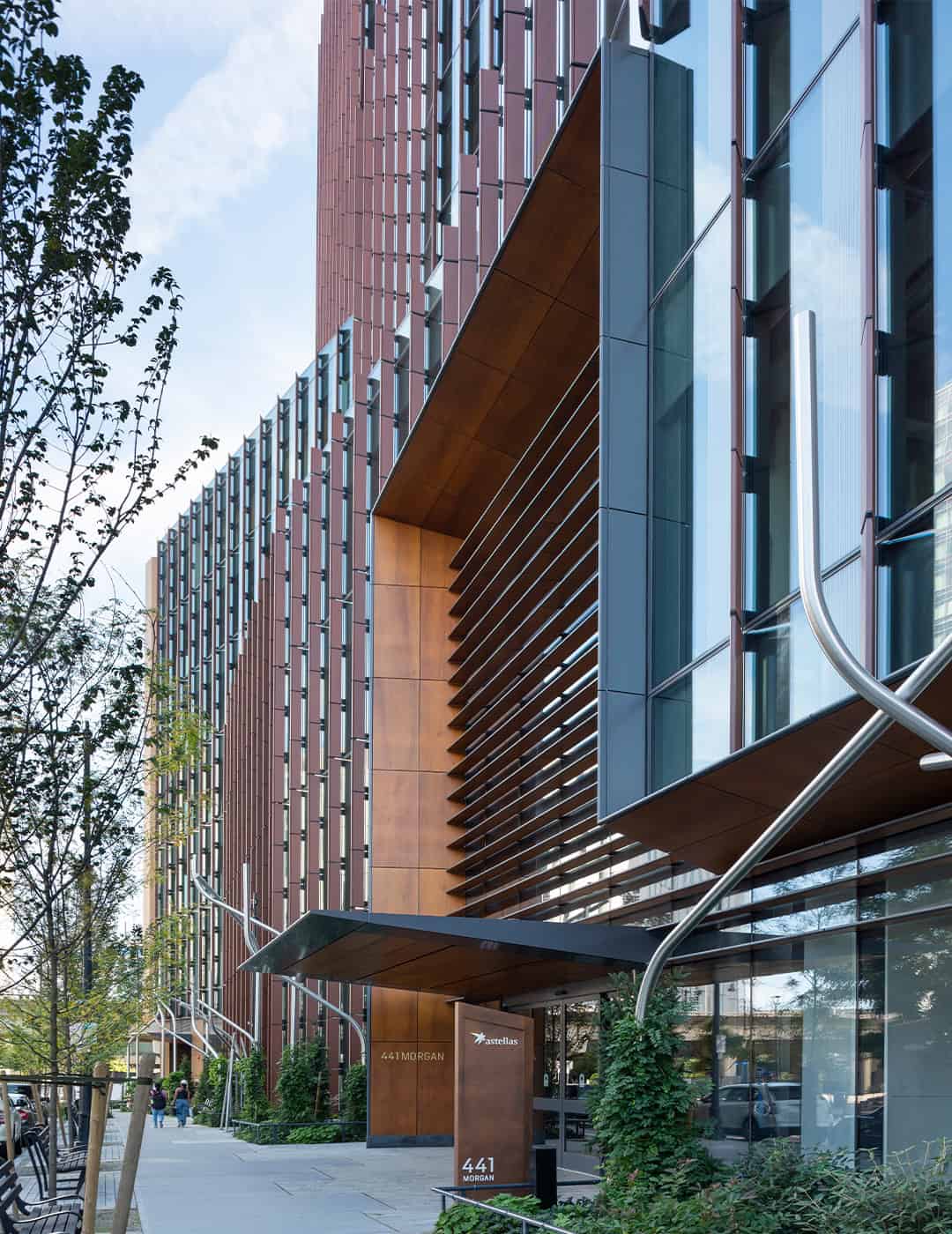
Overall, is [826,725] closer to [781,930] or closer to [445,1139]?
[781,930]

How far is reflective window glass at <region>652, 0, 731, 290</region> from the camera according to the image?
16094 mm

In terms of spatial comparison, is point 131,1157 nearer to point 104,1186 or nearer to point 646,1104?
point 646,1104

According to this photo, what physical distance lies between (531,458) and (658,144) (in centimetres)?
1114

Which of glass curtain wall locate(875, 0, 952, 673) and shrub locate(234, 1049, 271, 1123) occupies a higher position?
glass curtain wall locate(875, 0, 952, 673)

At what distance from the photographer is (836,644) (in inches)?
318

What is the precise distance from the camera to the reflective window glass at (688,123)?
16.1 meters

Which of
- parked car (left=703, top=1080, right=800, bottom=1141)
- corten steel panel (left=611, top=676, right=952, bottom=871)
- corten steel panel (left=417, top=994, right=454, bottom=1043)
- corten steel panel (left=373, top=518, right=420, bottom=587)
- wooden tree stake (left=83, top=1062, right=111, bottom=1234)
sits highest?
corten steel panel (left=373, top=518, right=420, bottom=587)

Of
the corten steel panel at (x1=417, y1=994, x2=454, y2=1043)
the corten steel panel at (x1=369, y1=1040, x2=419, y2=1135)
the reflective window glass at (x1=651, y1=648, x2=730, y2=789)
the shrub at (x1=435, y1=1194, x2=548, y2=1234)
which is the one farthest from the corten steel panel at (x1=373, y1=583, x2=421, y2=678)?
the shrub at (x1=435, y1=1194, x2=548, y2=1234)

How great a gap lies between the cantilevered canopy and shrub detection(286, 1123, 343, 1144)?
11145mm

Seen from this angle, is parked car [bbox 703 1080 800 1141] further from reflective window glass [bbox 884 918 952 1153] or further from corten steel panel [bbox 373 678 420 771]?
corten steel panel [bbox 373 678 420 771]

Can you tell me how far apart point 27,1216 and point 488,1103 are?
17.6 feet

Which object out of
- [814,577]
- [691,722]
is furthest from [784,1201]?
[814,577]

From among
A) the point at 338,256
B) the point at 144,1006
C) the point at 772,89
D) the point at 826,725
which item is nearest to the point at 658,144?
the point at 772,89

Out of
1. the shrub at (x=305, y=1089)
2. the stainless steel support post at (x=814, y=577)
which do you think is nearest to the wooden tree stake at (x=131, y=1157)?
the stainless steel support post at (x=814, y=577)
